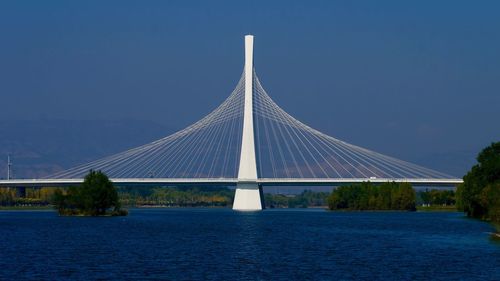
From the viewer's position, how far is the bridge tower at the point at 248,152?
262 ft

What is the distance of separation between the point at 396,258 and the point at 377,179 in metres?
61.1

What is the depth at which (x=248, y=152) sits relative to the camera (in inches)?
3157

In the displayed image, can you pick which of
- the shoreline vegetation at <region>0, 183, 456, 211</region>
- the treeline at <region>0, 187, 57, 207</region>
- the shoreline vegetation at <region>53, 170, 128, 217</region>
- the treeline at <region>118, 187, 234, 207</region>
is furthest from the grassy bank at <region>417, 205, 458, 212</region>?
the treeline at <region>118, 187, 234, 207</region>

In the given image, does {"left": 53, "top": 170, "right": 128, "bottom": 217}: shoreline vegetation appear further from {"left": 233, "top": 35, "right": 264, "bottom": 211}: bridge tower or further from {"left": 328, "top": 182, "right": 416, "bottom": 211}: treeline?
{"left": 328, "top": 182, "right": 416, "bottom": 211}: treeline

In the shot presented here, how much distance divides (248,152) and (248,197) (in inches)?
271

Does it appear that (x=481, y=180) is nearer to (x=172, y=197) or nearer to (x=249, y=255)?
(x=249, y=255)

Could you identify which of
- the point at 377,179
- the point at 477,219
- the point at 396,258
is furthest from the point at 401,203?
the point at 396,258

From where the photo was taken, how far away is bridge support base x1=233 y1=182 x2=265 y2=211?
277 feet

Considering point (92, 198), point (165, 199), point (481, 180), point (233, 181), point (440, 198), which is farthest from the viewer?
point (165, 199)

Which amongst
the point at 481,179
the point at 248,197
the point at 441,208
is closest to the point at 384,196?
the point at 248,197

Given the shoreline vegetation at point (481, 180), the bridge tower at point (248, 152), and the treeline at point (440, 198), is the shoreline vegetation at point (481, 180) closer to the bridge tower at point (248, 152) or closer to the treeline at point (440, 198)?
the bridge tower at point (248, 152)

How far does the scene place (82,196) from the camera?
74.1m

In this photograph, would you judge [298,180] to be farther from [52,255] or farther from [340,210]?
[52,255]

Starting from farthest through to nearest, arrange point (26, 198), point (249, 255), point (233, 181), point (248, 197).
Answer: point (26, 198) → point (248, 197) → point (233, 181) → point (249, 255)
